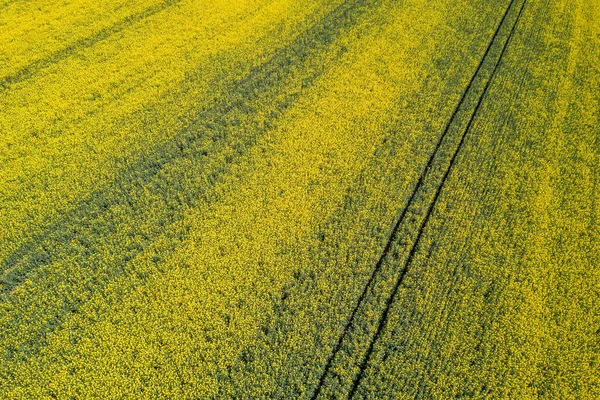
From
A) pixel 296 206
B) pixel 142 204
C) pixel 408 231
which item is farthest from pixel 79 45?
pixel 408 231

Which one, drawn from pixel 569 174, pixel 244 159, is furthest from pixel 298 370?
pixel 569 174

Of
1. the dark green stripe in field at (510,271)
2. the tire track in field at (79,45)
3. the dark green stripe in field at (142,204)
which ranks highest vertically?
the tire track in field at (79,45)

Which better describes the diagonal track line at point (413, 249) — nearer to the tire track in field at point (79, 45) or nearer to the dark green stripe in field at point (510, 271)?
the dark green stripe in field at point (510, 271)

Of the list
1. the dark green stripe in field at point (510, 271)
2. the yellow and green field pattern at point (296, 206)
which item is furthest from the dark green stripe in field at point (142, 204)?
the dark green stripe in field at point (510, 271)

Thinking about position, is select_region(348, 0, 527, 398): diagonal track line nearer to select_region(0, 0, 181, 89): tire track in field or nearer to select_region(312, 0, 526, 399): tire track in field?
select_region(312, 0, 526, 399): tire track in field

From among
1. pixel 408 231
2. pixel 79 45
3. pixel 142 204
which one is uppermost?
pixel 79 45

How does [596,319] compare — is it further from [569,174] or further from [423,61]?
[423,61]

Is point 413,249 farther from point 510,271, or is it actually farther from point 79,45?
point 79,45
